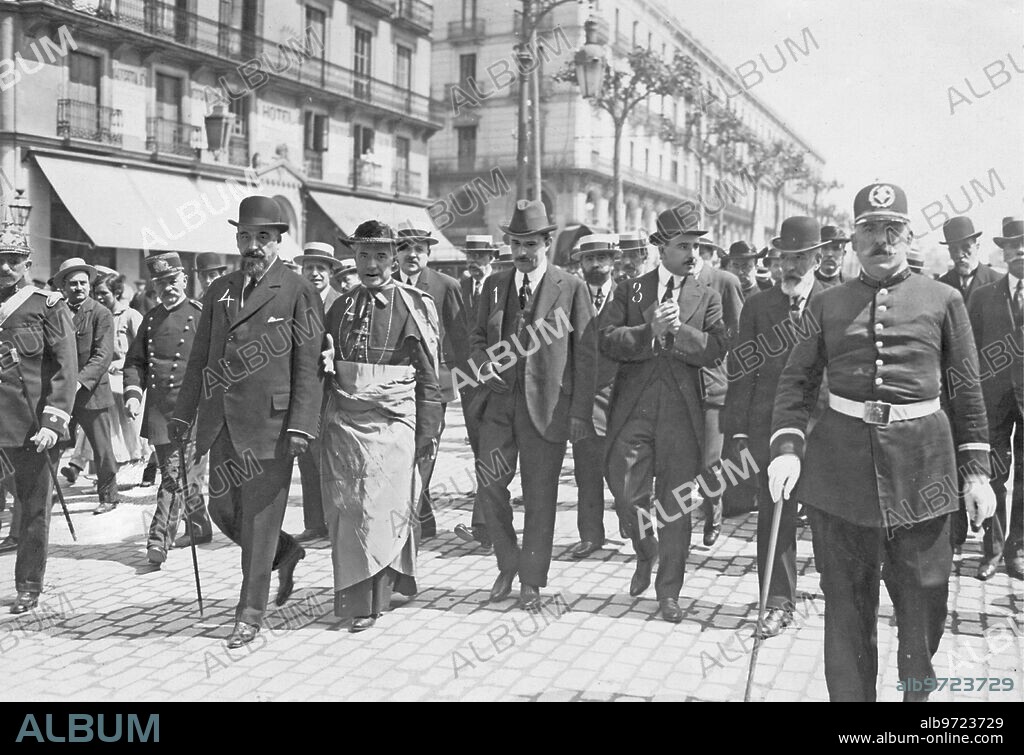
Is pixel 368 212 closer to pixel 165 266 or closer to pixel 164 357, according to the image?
pixel 165 266

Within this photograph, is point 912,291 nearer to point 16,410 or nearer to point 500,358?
point 500,358

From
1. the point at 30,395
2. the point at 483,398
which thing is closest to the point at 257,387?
the point at 483,398

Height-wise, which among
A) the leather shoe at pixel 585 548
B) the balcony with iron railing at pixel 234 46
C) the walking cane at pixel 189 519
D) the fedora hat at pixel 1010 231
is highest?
the balcony with iron railing at pixel 234 46

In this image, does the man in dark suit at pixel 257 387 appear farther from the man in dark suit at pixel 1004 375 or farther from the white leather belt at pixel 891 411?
the man in dark suit at pixel 1004 375

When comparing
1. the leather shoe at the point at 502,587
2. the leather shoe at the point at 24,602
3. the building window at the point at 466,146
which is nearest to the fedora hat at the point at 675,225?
the leather shoe at the point at 502,587

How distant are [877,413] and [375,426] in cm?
283

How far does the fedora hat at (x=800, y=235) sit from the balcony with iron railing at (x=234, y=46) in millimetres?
21665

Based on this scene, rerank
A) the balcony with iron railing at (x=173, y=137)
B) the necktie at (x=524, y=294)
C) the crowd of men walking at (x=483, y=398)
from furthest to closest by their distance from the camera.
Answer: the balcony with iron railing at (x=173, y=137) < the necktie at (x=524, y=294) < the crowd of men walking at (x=483, y=398)

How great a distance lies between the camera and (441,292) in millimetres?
8648

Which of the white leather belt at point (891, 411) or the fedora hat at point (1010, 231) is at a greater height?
the fedora hat at point (1010, 231)

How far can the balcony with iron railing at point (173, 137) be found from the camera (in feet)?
85.1

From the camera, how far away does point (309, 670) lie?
4.90m
